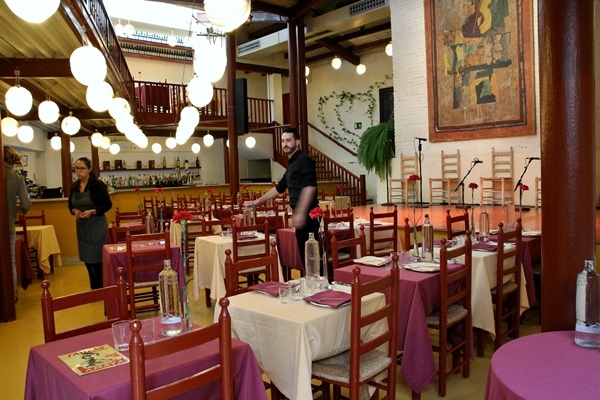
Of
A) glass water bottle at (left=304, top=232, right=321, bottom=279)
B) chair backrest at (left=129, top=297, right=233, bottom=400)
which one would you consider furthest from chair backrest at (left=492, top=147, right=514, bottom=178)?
chair backrest at (left=129, top=297, right=233, bottom=400)

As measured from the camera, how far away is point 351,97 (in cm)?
1577

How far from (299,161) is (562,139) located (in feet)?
7.91

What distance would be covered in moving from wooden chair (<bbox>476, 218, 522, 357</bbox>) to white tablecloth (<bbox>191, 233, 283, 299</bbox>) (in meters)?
2.07

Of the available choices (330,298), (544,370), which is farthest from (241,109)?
(544,370)

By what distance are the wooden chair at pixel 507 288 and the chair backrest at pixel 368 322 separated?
4.57 ft

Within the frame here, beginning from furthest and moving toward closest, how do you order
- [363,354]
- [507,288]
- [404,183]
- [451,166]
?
[404,183], [451,166], [507,288], [363,354]

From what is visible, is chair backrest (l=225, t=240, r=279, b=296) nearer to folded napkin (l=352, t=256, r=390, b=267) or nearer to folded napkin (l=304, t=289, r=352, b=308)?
folded napkin (l=304, t=289, r=352, b=308)

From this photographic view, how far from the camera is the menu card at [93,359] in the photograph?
75.3 inches

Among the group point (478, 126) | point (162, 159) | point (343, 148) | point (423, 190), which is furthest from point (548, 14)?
point (162, 159)

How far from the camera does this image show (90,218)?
532 centimetres

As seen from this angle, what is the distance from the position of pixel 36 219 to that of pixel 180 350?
7742 millimetres

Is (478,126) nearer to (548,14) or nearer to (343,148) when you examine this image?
(343,148)

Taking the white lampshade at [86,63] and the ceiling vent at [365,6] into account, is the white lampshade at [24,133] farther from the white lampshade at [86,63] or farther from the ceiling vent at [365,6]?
the ceiling vent at [365,6]

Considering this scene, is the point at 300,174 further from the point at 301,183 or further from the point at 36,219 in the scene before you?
the point at 36,219
